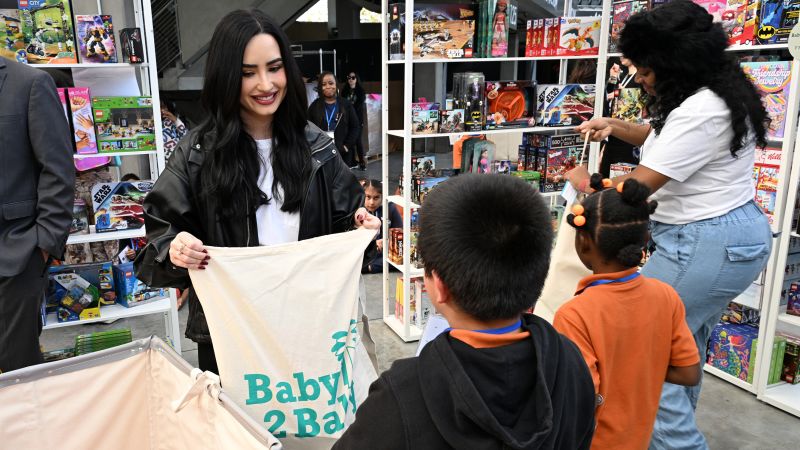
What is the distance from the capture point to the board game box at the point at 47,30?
277cm

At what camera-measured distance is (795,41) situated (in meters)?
2.67

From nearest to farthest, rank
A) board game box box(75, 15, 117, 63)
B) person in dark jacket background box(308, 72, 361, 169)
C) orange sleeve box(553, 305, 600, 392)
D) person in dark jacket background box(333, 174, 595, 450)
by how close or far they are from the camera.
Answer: person in dark jacket background box(333, 174, 595, 450) → orange sleeve box(553, 305, 600, 392) → board game box box(75, 15, 117, 63) → person in dark jacket background box(308, 72, 361, 169)

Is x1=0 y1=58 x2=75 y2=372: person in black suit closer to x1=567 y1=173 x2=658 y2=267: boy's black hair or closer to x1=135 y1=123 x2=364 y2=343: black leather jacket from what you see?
x1=135 y1=123 x2=364 y2=343: black leather jacket

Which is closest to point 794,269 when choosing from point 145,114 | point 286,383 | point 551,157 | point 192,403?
point 551,157

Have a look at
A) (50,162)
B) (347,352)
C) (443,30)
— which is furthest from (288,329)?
(443,30)

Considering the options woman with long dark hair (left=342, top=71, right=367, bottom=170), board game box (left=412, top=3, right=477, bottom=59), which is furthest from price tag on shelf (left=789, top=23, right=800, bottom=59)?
woman with long dark hair (left=342, top=71, right=367, bottom=170)

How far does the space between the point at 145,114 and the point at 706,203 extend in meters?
2.67

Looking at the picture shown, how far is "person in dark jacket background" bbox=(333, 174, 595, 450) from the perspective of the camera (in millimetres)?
889

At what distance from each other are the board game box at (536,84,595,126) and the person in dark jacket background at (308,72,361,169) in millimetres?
3531

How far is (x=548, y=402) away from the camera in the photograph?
89 cm

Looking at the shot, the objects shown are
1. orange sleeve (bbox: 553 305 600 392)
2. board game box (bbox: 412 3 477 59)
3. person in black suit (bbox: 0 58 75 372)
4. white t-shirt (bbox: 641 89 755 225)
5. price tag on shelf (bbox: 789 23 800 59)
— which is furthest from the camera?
board game box (bbox: 412 3 477 59)

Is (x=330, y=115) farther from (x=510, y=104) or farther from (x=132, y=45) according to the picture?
(x=132, y=45)

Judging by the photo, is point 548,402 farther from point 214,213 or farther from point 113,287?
point 113,287

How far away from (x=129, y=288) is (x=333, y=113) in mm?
4418
